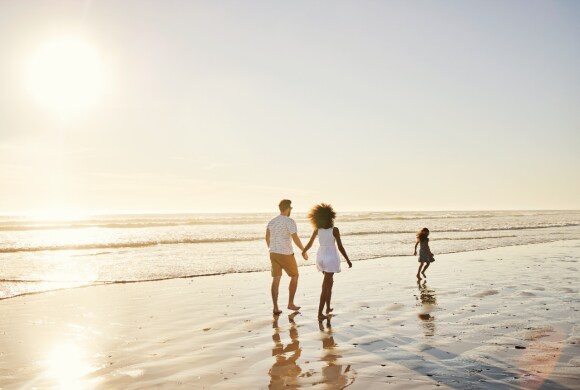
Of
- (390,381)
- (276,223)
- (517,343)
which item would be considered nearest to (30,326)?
(276,223)

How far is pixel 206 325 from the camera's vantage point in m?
9.39

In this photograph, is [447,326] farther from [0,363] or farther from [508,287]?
[0,363]

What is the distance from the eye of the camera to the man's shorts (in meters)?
10.8

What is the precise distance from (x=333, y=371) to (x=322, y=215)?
4.54 m

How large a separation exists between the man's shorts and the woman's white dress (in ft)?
2.65

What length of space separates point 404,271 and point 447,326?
9275 mm

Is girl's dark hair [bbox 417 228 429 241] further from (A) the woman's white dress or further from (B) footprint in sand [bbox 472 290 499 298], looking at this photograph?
(A) the woman's white dress

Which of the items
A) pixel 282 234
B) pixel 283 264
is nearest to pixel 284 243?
pixel 282 234

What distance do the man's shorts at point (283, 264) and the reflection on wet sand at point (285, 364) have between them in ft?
7.11

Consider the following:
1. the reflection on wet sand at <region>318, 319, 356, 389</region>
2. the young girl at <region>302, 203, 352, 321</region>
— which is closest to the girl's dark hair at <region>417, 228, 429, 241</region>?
the young girl at <region>302, 203, 352, 321</region>

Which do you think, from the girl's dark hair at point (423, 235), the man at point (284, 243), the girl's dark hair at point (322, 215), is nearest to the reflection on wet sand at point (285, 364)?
the man at point (284, 243)

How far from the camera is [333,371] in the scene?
247 inches

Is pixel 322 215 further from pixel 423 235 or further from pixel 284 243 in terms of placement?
pixel 423 235

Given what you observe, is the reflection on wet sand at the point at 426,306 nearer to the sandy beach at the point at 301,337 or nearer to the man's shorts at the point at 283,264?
the sandy beach at the point at 301,337
